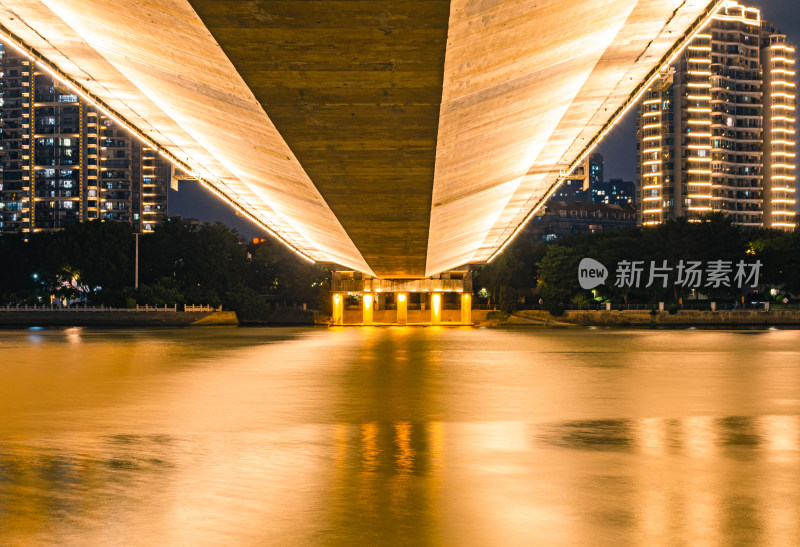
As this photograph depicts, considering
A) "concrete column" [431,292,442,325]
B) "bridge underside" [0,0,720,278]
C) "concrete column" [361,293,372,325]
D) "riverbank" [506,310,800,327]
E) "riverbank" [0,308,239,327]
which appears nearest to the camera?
"bridge underside" [0,0,720,278]

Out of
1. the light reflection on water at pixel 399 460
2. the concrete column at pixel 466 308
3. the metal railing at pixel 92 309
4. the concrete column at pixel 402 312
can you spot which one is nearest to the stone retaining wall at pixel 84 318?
the metal railing at pixel 92 309

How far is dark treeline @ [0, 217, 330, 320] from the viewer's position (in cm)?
11694

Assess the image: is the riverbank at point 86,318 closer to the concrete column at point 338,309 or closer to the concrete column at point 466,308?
the concrete column at point 338,309

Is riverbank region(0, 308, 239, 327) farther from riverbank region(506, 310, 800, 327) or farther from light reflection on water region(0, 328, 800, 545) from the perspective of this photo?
light reflection on water region(0, 328, 800, 545)

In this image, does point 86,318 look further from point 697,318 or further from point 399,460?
point 399,460

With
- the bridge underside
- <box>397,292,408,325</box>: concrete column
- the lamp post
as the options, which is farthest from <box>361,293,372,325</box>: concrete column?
the bridge underside

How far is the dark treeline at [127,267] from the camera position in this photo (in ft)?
384

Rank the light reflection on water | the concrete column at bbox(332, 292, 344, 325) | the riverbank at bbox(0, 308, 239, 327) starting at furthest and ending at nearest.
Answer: the concrete column at bbox(332, 292, 344, 325)
the riverbank at bbox(0, 308, 239, 327)
the light reflection on water

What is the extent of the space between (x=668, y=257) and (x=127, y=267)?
6830cm

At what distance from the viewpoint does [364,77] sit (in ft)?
52.5

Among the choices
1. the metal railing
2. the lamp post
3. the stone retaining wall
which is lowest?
the stone retaining wall

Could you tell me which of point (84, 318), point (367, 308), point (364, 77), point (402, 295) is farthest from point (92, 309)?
point (364, 77)

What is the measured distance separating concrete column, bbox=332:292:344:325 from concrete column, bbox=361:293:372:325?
271 centimetres

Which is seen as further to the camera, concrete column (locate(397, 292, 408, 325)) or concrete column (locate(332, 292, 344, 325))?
concrete column (locate(332, 292, 344, 325))
